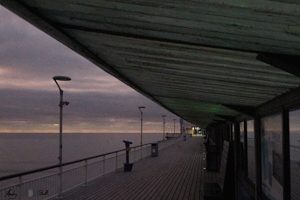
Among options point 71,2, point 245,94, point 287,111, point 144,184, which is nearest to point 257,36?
point 71,2

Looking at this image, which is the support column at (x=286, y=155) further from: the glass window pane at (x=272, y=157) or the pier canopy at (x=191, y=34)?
the pier canopy at (x=191, y=34)

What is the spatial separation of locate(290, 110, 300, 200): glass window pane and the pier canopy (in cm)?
34

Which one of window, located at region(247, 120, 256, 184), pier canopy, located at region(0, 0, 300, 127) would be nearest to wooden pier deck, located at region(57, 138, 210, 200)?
window, located at region(247, 120, 256, 184)

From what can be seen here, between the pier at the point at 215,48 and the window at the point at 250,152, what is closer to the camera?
the pier at the point at 215,48

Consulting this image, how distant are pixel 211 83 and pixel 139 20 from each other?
3078 mm

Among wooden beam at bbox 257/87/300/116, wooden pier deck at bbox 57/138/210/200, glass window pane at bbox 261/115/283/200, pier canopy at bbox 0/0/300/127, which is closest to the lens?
pier canopy at bbox 0/0/300/127

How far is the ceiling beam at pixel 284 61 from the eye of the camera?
3662mm

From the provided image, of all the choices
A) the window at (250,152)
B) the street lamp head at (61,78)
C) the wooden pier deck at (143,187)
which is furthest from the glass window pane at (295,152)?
the street lamp head at (61,78)

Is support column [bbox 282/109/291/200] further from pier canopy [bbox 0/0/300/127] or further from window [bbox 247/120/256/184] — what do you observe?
window [bbox 247/120/256/184]

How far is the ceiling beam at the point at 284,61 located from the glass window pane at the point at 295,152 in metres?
1.61

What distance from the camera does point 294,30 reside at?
2.98 m

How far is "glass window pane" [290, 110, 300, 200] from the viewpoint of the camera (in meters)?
5.43

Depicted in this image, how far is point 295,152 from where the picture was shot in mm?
6066

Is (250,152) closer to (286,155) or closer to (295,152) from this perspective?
(295,152)
